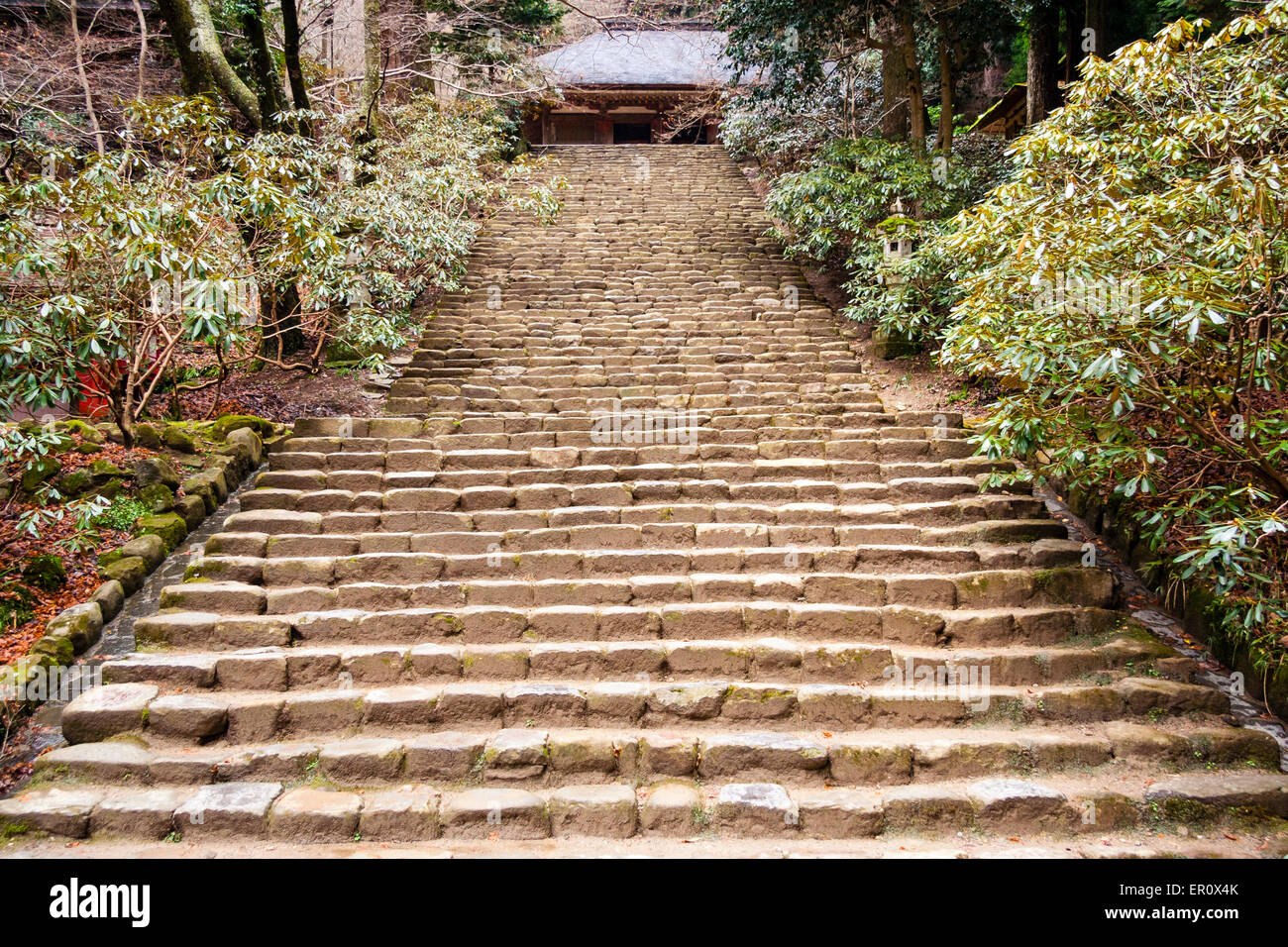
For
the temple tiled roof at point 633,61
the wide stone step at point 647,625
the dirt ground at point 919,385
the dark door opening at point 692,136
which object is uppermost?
the temple tiled roof at point 633,61

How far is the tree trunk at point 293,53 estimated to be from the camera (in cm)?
814

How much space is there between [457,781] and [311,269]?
498cm

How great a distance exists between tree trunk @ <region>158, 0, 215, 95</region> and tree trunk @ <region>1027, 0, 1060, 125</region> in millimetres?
11083

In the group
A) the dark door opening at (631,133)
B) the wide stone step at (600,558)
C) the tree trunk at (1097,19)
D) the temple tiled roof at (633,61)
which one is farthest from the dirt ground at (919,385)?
the dark door opening at (631,133)

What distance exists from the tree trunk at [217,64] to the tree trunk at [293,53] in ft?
2.42

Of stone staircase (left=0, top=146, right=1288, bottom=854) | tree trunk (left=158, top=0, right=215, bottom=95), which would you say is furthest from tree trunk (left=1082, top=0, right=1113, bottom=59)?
tree trunk (left=158, top=0, right=215, bottom=95)

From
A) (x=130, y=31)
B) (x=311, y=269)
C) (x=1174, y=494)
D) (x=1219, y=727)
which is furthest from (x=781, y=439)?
(x=130, y=31)

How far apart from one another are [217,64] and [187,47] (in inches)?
11.9

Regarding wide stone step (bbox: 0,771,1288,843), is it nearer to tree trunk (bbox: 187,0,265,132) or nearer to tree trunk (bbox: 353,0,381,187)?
tree trunk (bbox: 187,0,265,132)

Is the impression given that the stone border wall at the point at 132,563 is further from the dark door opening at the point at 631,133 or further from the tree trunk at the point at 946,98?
the dark door opening at the point at 631,133

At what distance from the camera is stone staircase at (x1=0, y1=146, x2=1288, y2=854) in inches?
143

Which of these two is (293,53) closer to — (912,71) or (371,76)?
(371,76)

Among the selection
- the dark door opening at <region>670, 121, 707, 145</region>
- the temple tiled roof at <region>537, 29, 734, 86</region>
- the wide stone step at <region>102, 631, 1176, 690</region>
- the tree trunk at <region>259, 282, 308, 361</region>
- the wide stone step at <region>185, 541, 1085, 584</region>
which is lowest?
the wide stone step at <region>102, 631, 1176, 690</region>

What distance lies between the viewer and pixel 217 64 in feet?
24.8
